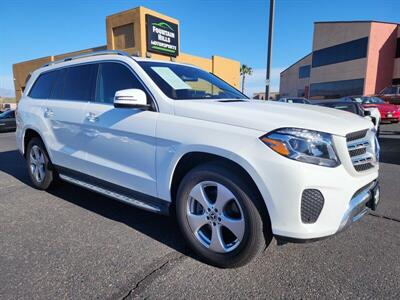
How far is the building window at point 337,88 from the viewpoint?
3509cm

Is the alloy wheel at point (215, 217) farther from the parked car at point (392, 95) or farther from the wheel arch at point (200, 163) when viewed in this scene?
the parked car at point (392, 95)

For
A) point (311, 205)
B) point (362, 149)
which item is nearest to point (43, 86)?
point (311, 205)

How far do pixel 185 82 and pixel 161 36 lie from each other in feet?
63.7

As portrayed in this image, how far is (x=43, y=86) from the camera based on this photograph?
477 cm

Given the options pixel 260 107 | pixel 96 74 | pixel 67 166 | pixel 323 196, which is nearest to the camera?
pixel 323 196

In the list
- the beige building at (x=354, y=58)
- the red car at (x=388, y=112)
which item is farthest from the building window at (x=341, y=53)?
the red car at (x=388, y=112)

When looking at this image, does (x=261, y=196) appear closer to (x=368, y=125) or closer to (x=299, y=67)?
(x=368, y=125)

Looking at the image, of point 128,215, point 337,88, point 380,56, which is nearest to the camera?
point 128,215

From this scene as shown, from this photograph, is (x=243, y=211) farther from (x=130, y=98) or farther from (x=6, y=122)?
(x=6, y=122)

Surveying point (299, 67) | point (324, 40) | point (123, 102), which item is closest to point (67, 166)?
point (123, 102)

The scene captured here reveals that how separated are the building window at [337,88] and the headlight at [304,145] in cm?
3651

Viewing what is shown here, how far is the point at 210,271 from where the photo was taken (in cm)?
266

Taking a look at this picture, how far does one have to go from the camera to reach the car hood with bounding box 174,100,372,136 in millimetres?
2408

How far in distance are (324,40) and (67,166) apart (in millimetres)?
41680
